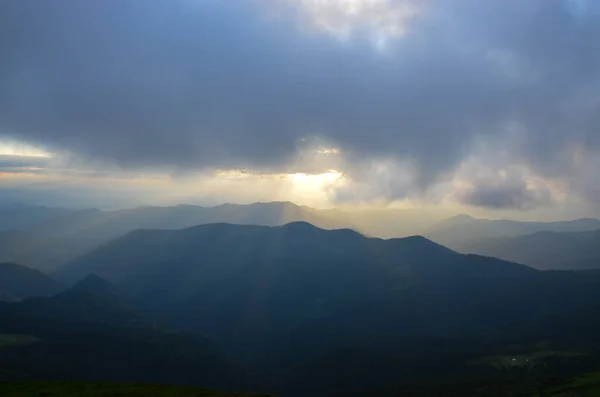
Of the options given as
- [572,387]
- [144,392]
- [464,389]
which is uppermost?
[144,392]

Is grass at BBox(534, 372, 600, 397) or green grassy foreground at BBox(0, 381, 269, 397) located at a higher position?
green grassy foreground at BBox(0, 381, 269, 397)

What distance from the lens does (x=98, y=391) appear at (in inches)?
4235

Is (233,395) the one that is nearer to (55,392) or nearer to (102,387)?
(102,387)

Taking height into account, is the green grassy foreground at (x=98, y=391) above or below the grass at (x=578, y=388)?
above

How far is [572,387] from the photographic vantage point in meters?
143

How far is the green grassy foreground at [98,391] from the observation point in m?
103

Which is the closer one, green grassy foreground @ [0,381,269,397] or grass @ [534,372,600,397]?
green grassy foreground @ [0,381,269,397]

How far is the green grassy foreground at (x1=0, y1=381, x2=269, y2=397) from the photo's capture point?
337 ft

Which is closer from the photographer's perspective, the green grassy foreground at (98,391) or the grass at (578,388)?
the green grassy foreground at (98,391)

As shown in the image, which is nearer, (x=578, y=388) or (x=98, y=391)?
(x=98, y=391)

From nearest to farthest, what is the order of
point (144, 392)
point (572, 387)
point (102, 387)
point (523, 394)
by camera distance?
point (144, 392) → point (102, 387) → point (572, 387) → point (523, 394)

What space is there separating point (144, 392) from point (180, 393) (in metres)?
7.22

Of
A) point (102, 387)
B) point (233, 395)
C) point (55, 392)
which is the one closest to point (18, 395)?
point (55, 392)

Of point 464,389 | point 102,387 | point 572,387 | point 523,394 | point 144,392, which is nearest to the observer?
point 144,392
